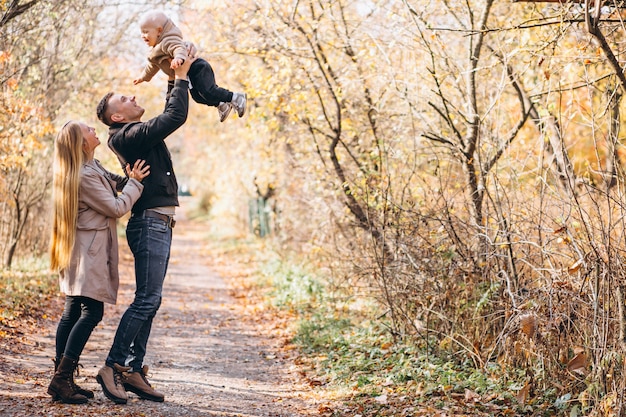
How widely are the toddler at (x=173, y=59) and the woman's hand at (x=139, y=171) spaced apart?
600mm

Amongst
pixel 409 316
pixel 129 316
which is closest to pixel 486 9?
pixel 409 316

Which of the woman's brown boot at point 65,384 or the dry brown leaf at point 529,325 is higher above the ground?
the dry brown leaf at point 529,325

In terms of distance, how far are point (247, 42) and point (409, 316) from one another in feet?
16.9

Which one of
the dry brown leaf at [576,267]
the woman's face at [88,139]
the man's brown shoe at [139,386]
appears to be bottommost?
the man's brown shoe at [139,386]

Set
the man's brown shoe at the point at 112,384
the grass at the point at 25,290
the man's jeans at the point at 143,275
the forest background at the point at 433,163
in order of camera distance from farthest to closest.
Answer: the grass at the point at 25,290 < the forest background at the point at 433,163 < the man's jeans at the point at 143,275 < the man's brown shoe at the point at 112,384

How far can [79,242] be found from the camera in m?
4.69

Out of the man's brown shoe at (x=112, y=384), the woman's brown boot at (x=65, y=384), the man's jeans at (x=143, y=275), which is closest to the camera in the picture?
the woman's brown boot at (x=65, y=384)

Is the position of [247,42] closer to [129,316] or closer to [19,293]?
[19,293]

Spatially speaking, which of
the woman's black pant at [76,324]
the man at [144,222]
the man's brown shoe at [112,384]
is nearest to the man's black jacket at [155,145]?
the man at [144,222]

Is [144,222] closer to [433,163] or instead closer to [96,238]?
[96,238]

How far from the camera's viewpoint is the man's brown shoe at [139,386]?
193 inches

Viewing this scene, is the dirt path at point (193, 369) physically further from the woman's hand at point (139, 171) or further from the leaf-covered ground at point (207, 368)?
the woman's hand at point (139, 171)

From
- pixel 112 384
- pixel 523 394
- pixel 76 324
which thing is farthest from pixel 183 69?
pixel 523 394

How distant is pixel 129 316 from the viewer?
4.82 meters
